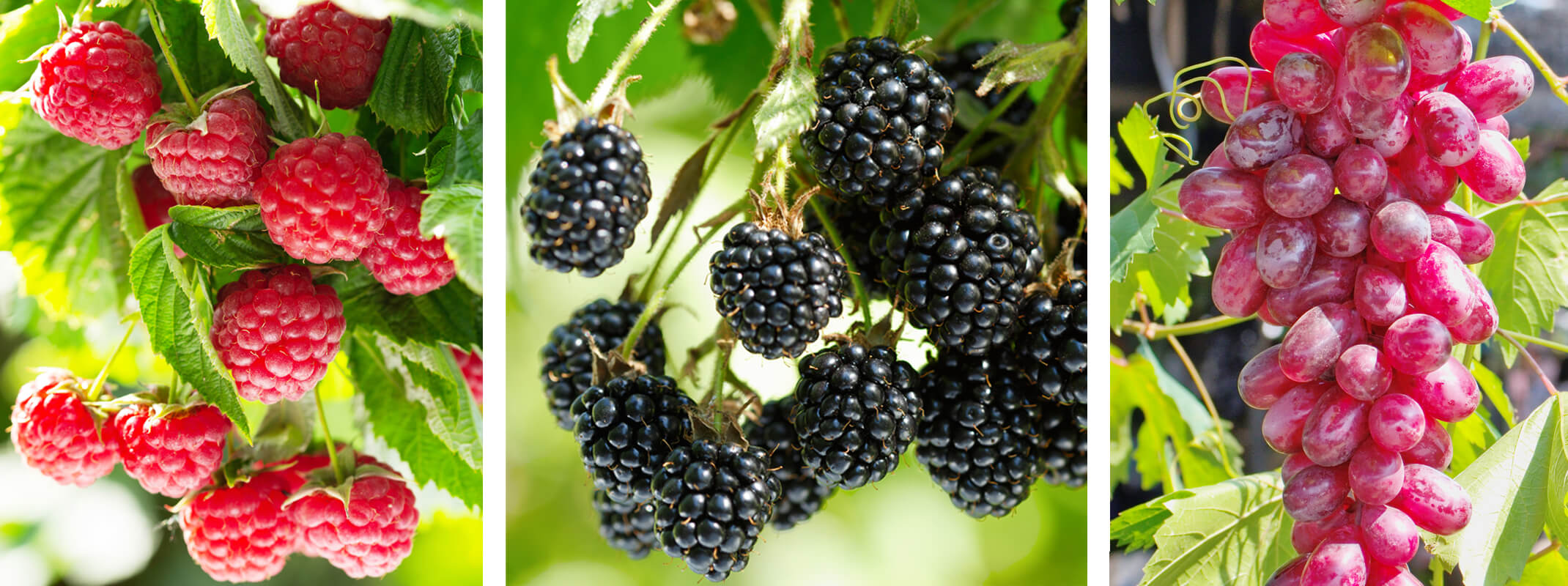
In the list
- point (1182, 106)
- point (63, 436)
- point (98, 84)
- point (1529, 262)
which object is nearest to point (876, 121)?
point (1182, 106)

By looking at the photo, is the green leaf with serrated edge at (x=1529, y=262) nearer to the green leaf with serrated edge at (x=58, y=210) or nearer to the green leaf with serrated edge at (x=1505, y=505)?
the green leaf with serrated edge at (x=1505, y=505)

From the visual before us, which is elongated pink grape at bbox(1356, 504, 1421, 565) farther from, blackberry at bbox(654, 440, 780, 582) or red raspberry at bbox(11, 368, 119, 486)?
red raspberry at bbox(11, 368, 119, 486)

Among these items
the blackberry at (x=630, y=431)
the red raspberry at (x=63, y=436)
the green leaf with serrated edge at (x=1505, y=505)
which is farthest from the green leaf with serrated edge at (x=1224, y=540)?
the red raspberry at (x=63, y=436)

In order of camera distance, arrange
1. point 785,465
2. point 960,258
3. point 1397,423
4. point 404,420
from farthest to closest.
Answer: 1. point 404,420
2. point 785,465
3. point 960,258
4. point 1397,423

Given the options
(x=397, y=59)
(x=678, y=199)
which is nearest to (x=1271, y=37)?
(x=678, y=199)

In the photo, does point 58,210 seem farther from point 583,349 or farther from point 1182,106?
point 1182,106

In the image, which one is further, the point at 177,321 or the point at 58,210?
the point at 58,210
